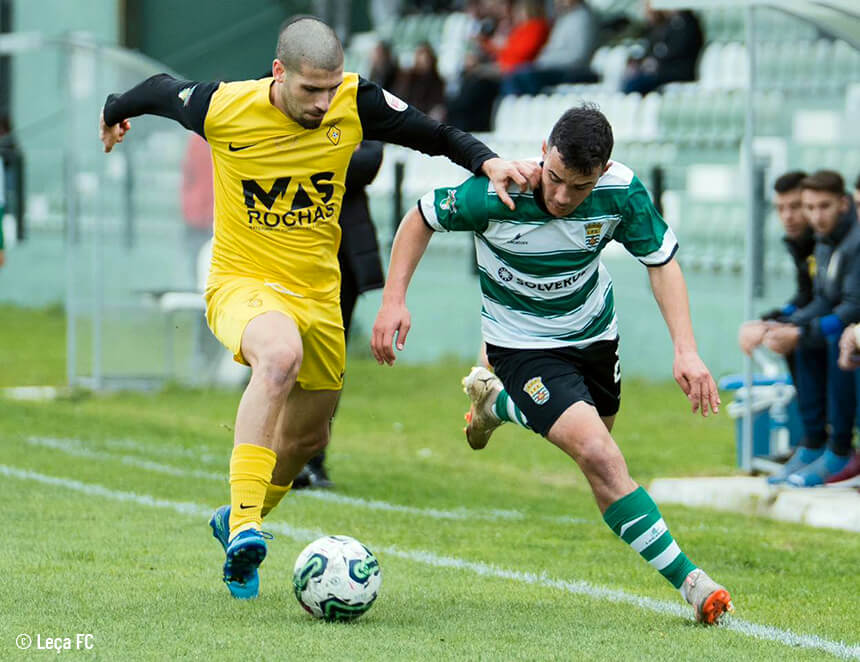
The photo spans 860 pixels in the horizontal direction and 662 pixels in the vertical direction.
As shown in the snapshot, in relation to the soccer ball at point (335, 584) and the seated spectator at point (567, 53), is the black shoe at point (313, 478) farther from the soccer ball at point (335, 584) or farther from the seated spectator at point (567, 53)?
the seated spectator at point (567, 53)

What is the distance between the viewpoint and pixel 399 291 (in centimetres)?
628

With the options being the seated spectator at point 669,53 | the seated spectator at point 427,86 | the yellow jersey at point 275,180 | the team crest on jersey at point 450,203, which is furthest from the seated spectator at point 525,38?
the team crest on jersey at point 450,203

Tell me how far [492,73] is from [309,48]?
44.8ft

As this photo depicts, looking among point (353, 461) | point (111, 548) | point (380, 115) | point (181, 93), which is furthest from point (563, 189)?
point (353, 461)

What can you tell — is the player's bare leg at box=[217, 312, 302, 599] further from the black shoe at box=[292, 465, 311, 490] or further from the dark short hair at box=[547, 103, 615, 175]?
the black shoe at box=[292, 465, 311, 490]

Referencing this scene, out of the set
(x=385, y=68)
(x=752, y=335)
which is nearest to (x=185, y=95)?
(x=752, y=335)

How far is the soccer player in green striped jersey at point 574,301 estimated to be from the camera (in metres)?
5.94

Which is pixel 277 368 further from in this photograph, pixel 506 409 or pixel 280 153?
pixel 506 409

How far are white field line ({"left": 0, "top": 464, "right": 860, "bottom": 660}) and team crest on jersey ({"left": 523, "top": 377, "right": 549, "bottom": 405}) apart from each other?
902mm

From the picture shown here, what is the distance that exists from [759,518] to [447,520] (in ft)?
6.11

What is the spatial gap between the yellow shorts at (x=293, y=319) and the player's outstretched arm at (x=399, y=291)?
0.41 metres

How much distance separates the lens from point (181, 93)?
6.62 m

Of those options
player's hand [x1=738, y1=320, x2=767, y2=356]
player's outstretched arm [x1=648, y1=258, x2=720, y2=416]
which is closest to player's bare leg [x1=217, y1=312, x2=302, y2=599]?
player's outstretched arm [x1=648, y1=258, x2=720, y2=416]

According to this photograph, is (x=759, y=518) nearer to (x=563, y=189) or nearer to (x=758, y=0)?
(x=758, y=0)
